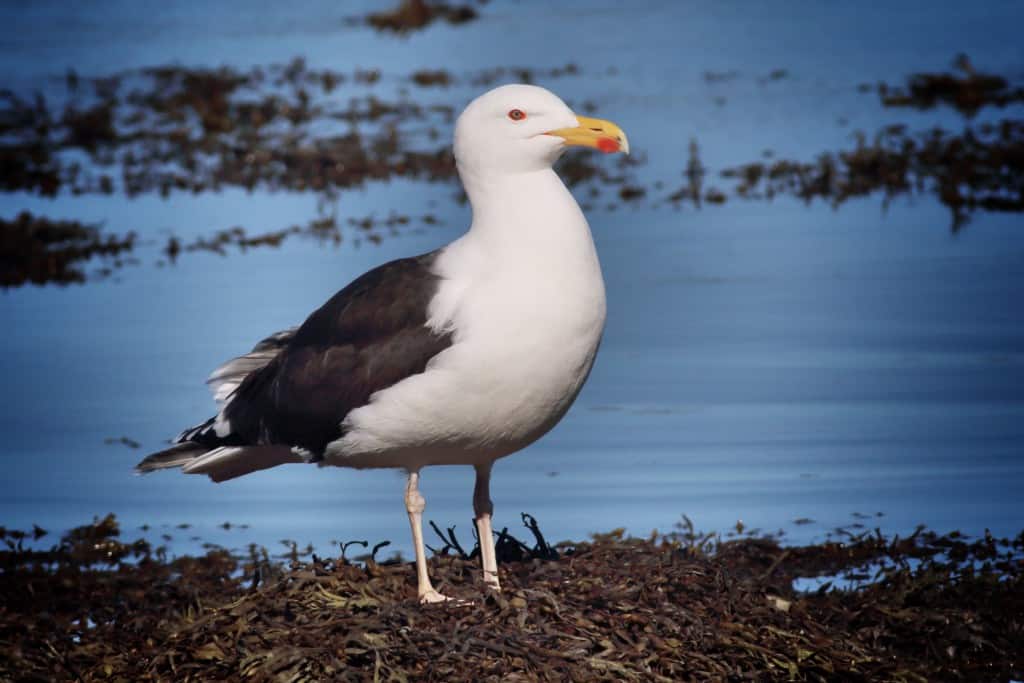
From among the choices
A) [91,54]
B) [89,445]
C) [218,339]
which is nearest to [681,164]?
[218,339]

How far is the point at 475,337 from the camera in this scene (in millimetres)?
6488

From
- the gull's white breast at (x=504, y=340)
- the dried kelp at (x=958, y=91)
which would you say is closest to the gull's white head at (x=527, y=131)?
the gull's white breast at (x=504, y=340)

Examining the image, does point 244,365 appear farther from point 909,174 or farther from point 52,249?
point 909,174

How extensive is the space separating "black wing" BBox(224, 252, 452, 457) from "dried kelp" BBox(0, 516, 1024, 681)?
51 centimetres

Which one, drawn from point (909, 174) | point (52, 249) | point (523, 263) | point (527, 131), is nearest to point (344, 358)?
point (523, 263)

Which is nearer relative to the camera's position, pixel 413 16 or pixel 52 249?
pixel 52 249

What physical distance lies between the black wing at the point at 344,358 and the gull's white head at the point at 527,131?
431 millimetres

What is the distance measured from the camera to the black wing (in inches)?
265

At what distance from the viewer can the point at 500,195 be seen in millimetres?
6719

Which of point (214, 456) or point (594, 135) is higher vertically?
point (594, 135)

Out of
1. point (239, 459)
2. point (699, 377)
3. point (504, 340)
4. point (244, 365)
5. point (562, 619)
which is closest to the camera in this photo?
point (504, 340)

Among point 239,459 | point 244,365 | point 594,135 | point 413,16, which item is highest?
point 413,16

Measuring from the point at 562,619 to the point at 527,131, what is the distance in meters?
1.65

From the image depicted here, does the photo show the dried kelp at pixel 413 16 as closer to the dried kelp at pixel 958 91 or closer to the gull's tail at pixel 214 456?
the dried kelp at pixel 958 91
